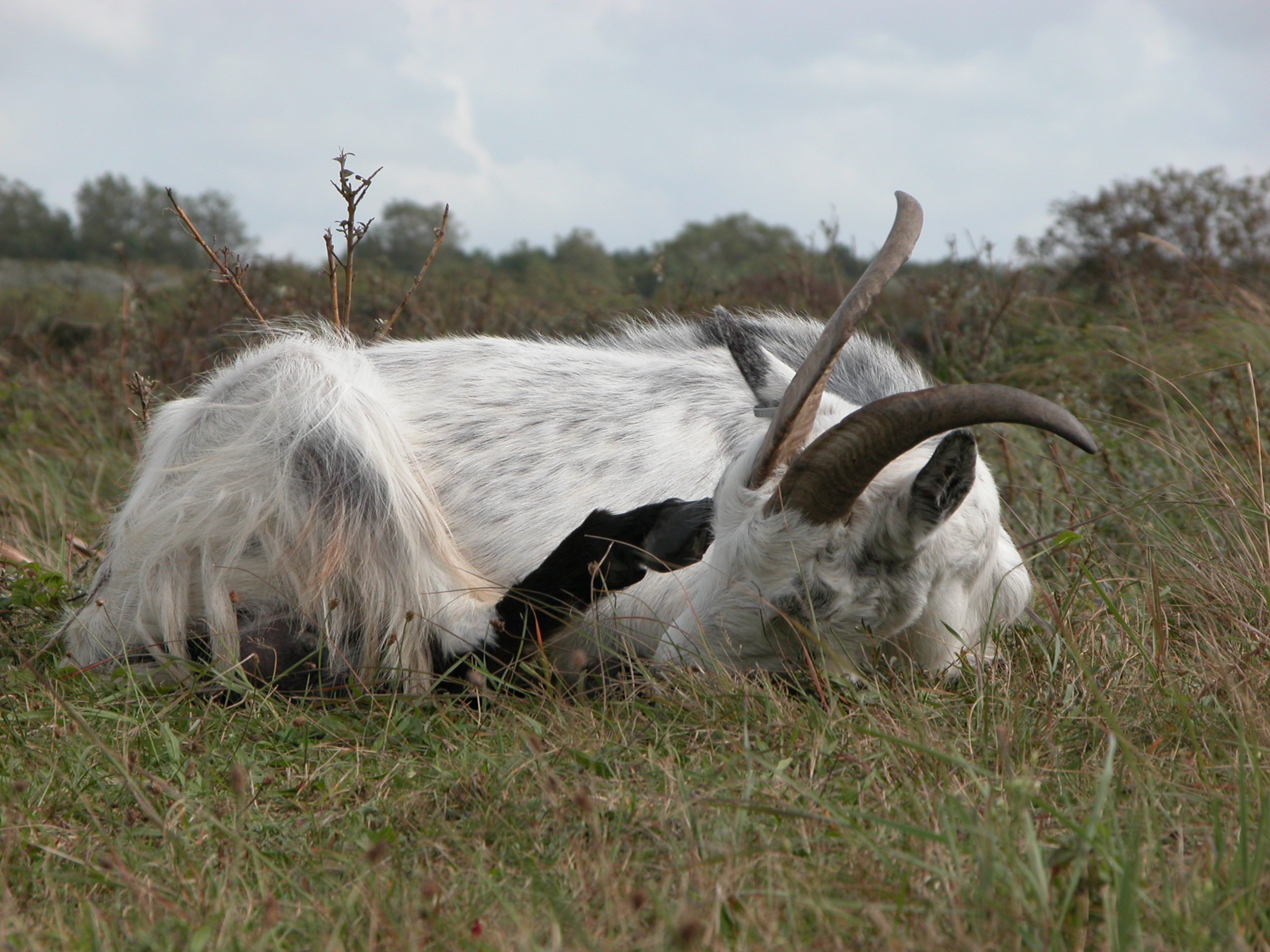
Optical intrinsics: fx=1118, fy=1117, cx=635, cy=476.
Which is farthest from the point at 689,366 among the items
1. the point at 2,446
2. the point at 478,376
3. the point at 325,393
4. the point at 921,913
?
the point at 2,446

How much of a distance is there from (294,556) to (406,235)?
18812 mm

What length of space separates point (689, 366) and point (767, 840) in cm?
232

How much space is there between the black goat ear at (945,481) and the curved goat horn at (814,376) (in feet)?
1.12

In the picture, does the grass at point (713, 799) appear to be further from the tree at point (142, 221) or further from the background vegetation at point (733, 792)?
the tree at point (142, 221)

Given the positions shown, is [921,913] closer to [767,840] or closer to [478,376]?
[767,840]

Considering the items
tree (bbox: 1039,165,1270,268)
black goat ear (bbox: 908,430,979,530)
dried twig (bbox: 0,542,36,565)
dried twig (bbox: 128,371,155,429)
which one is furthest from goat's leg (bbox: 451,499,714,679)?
tree (bbox: 1039,165,1270,268)

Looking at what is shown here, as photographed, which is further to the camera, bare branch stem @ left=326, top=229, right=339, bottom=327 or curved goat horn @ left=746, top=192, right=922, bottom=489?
bare branch stem @ left=326, top=229, right=339, bottom=327

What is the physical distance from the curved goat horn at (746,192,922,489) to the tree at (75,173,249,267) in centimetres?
2065

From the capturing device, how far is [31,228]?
2877 cm

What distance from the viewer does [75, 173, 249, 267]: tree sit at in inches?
1003

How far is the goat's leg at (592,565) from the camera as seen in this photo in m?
2.78

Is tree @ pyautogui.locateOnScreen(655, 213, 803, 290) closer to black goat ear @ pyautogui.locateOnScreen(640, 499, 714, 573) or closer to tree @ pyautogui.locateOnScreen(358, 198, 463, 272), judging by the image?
tree @ pyautogui.locateOnScreen(358, 198, 463, 272)

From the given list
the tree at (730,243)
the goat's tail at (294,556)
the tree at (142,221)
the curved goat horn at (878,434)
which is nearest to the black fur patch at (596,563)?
the goat's tail at (294,556)

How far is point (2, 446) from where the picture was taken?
6.32m
